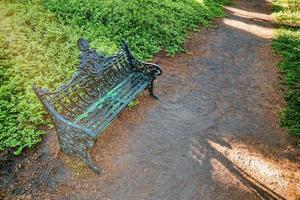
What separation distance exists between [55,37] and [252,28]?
822 centimetres

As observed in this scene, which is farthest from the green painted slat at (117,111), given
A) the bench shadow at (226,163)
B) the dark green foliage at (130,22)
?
the dark green foliage at (130,22)

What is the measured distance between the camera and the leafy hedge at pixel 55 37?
5184mm

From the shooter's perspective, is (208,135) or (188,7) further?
(188,7)

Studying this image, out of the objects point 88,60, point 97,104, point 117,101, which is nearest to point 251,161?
point 117,101

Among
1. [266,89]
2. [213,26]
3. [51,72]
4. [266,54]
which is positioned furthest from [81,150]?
[213,26]

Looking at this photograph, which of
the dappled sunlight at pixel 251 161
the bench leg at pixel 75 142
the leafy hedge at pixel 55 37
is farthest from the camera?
the leafy hedge at pixel 55 37

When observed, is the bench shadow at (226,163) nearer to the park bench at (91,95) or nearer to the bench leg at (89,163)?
the park bench at (91,95)

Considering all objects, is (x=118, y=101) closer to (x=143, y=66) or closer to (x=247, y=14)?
(x=143, y=66)

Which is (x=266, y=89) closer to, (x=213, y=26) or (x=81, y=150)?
(x=213, y=26)

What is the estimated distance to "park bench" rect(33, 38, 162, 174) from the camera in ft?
14.1

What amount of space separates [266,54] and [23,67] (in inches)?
300

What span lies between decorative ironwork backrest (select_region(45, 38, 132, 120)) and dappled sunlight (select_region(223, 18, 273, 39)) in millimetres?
7307

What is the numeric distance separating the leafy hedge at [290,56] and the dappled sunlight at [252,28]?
40 cm

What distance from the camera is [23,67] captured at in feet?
20.1
